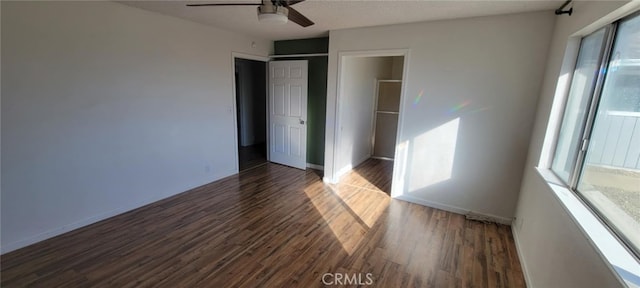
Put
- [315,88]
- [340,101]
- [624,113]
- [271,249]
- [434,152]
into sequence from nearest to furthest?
1. [624,113]
2. [271,249]
3. [434,152]
4. [340,101]
5. [315,88]

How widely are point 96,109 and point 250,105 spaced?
4025 millimetres

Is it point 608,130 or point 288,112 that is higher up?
point 608,130

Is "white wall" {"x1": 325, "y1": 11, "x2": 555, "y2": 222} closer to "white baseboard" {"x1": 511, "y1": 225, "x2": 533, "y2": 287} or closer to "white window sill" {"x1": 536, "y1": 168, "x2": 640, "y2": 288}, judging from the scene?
"white baseboard" {"x1": 511, "y1": 225, "x2": 533, "y2": 287}

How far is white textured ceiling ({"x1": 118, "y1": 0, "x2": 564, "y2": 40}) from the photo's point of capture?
2.54 meters

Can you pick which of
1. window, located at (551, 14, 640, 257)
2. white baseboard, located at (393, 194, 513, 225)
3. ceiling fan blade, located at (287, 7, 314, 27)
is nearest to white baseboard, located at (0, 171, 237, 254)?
ceiling fan blade, located at (287, 7, 314, 27)

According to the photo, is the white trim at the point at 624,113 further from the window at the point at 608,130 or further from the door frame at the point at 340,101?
the door frame at the point at 340,101

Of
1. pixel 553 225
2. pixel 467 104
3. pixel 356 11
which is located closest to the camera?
pixel 553 225

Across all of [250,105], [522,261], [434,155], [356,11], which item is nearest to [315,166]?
[434,155]

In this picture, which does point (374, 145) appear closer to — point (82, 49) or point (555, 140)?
point (555, 140)

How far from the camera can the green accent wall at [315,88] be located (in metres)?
4.50

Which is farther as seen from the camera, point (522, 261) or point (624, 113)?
point (522, 261)

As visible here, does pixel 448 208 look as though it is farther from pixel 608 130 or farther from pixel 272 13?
pixel 272 13

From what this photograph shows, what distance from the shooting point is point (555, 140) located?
2322 mm

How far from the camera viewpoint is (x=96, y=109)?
276 cm
